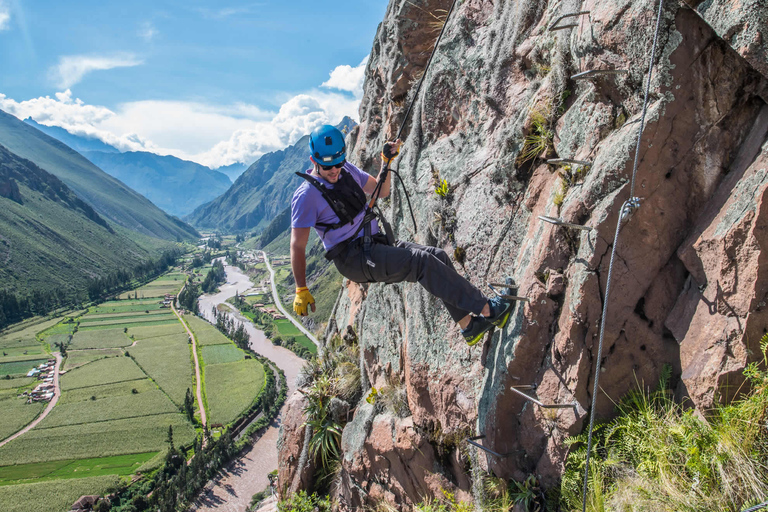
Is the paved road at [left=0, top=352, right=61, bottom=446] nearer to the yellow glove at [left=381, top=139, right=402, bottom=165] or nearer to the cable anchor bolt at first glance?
the yellow glove at [left=381, top=139, right=402, bottom=165]

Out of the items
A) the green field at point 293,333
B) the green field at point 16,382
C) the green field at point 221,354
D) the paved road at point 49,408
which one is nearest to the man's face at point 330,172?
the paved road at point 49,408

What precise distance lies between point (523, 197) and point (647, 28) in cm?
237

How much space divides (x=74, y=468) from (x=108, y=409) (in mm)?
14161

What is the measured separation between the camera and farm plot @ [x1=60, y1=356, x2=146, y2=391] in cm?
7657

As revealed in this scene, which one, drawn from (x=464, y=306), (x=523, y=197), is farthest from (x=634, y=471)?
(x=523, y=197)

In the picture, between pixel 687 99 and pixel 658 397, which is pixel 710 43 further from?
pixel 658 397

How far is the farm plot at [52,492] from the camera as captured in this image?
4738 cm

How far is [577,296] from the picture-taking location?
15.0 ft

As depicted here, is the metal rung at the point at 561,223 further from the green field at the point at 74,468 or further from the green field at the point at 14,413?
the green field at the point at 14,413

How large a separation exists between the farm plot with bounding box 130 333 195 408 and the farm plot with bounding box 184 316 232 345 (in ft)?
11.4

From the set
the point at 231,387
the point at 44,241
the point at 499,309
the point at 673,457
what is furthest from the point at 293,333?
the point at 44,241

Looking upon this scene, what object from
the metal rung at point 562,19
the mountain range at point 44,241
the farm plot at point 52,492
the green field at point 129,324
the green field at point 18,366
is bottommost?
the farm plot at point 52,492

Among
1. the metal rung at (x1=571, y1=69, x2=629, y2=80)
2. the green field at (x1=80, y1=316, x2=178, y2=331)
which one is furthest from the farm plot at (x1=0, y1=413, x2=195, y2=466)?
the metal rung at (x1=571, y1=69, x2=629, y2=80)

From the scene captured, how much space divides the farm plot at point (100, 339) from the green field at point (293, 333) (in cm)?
3574
